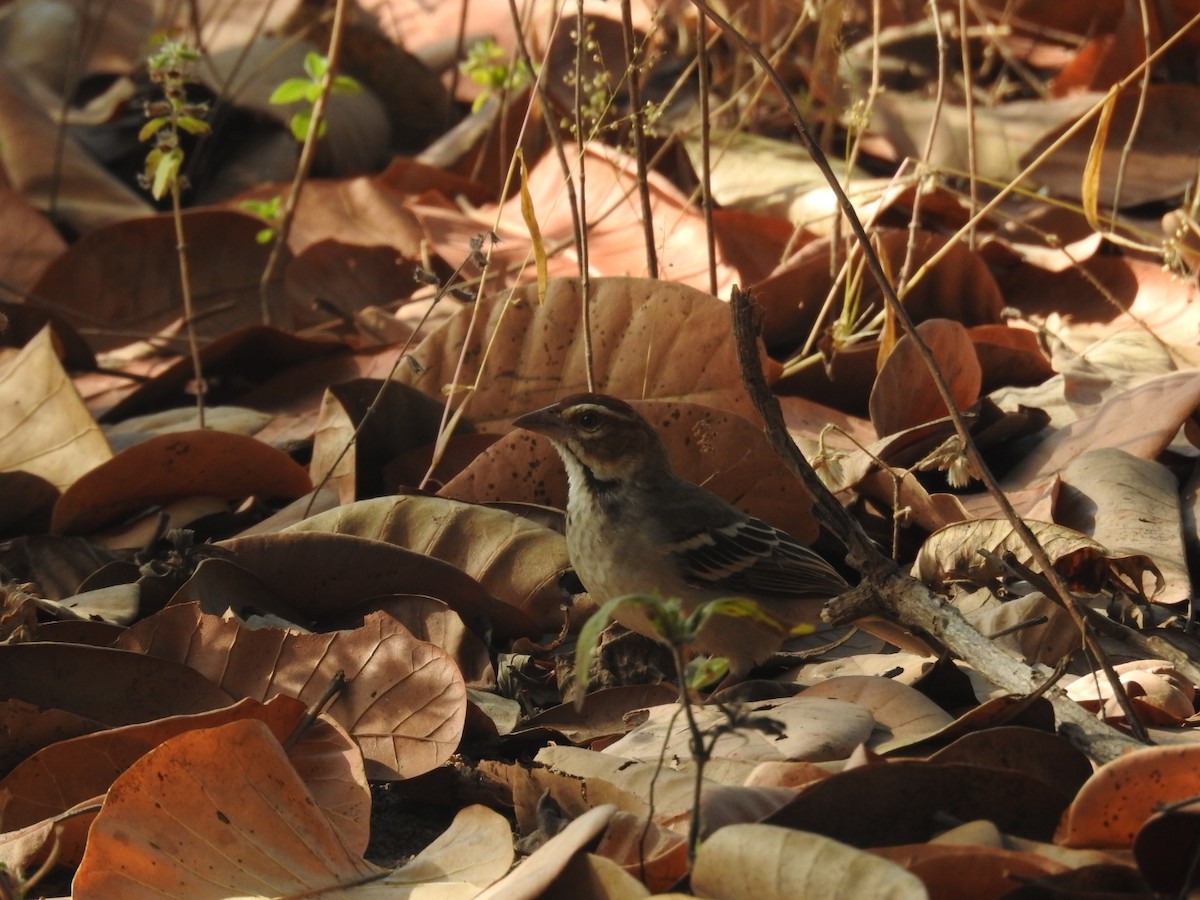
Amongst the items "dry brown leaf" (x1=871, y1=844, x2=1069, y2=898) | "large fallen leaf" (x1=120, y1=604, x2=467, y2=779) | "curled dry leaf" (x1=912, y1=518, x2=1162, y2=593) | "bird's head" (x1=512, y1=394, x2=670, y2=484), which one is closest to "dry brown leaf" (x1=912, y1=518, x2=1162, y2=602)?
"curled dry leaf" (x1=912, y1=518, x2=1162, y2=593)

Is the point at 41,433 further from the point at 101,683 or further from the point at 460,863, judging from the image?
the point at 460,863

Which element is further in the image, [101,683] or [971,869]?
[101,683]

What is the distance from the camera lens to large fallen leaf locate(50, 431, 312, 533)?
4688mm

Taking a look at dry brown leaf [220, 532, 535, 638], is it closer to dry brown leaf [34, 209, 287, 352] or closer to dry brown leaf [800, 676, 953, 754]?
dry brown leaf [800, 676, 953, 754]

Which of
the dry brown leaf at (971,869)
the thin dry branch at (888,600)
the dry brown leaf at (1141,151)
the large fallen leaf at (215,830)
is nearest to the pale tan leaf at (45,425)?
the large fallen leaf at (215,830)

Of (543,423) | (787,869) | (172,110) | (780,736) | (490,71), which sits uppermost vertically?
(172,110)

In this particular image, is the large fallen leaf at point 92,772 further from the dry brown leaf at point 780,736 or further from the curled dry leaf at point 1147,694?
the curled dry leaf at point 1147,694

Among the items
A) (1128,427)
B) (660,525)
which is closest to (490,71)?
(660,525)

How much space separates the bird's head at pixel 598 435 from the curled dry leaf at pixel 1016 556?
2.86ft

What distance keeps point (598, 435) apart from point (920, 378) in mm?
1212

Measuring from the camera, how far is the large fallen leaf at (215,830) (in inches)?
110

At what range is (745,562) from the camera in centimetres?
449

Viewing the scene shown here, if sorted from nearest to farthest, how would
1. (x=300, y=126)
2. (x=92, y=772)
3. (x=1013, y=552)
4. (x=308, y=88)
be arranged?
(x=92, y=772) → (x=1013, y=552) → (x=308, y=88) → (x=300, y=126)

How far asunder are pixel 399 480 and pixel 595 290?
90 centimetres
